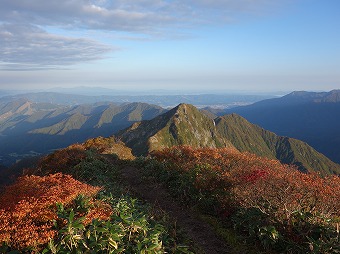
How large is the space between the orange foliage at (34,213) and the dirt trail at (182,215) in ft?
14.9

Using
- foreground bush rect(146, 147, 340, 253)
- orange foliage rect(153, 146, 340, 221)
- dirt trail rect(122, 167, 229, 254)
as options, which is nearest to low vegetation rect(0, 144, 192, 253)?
dirt trail rect(122, 167, 229, 254)

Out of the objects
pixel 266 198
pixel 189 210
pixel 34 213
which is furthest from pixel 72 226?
pixel 189 210

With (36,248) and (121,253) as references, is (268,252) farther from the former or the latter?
(36,248)

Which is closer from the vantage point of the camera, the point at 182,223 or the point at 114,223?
the point at 114,223

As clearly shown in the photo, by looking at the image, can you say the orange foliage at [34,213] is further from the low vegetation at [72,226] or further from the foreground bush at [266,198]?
the foreground bush at [266,198]

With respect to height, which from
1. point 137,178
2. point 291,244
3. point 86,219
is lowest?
point 137,178

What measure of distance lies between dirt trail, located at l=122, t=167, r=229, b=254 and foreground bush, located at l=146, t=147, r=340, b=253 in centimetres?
100

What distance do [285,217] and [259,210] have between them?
132 cm

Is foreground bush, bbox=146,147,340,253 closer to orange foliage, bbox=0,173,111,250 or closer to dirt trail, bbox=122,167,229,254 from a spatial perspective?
dirt trail, bbox=122,167,229,254

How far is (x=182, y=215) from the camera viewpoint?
16.0 m

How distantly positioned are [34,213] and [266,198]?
10.2m

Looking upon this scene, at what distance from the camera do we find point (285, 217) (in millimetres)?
12109

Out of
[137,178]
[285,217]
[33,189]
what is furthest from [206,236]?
[137,178]

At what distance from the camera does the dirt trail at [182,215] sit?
12.3 metres
